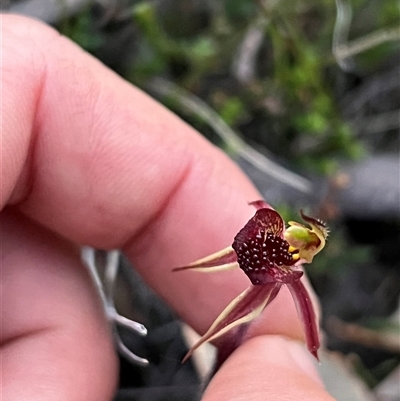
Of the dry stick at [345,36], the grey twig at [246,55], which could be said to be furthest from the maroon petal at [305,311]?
the grey twig at [246,55]

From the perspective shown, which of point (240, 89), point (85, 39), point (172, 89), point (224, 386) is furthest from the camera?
point (240, 89)

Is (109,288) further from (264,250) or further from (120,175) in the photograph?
(264,250)

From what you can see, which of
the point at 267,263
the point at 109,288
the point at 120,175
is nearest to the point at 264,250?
the point at 267,263

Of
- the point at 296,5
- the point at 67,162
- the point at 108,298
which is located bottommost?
the point at 108,298

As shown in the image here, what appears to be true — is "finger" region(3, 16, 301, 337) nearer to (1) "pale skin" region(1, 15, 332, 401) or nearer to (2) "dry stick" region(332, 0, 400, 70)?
(1) "pale skin" region(1, 15, 332, 401)

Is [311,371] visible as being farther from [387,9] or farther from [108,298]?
[387,9]

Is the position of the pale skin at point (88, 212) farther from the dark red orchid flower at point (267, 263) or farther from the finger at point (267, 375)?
the dark red orchid flower at point (267, 263)

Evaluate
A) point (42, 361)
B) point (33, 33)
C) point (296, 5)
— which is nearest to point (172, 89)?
point (296, 5)
